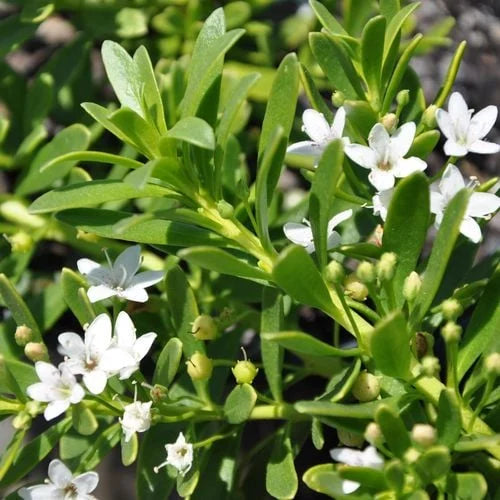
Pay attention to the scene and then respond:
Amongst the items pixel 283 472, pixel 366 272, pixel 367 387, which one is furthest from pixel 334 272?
pixel 283 472

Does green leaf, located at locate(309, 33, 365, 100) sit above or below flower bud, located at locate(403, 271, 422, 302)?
above

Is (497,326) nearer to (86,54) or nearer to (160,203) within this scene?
(160,203)

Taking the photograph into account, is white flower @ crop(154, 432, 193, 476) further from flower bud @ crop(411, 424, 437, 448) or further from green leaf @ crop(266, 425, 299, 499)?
flower bud @ crop(411, 424, 437, 448)

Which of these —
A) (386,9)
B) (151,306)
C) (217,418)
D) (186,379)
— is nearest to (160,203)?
(151,306)

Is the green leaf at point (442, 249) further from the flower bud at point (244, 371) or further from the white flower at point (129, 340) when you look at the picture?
the white flower at point (129, 340)

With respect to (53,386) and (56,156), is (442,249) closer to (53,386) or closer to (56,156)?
(53,386)

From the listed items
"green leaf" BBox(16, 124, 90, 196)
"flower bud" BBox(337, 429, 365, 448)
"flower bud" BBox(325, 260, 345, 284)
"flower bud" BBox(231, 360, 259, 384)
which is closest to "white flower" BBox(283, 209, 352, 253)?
"flower bud" BBox(325, 260, 345, 284)
